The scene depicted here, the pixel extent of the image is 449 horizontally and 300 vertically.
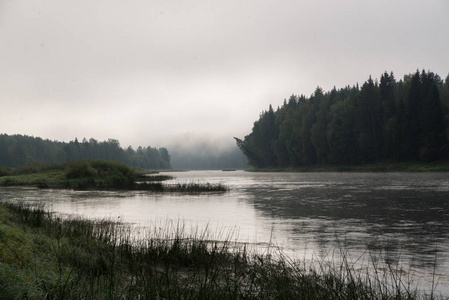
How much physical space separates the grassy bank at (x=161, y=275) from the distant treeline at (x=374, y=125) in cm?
6932

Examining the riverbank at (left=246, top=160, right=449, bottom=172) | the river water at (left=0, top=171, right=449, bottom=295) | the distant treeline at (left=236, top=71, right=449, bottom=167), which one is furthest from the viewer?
the distant treeline at (left=236, top=71, right=449, bottom=167)

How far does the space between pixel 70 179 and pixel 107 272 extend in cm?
4871

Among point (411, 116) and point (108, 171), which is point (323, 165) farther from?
point (108, 171)

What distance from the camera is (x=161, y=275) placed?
721 cm

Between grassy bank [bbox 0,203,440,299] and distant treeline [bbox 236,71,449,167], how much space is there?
69.3 m

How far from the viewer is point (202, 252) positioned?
9.48 metres

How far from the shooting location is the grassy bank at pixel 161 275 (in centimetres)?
580

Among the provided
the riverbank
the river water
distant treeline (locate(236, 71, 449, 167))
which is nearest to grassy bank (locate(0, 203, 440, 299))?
Answer: the river water

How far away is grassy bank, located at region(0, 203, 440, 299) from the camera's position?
5.80m

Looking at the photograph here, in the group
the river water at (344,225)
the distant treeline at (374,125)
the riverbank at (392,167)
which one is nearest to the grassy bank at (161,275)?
the river water at (344,225)

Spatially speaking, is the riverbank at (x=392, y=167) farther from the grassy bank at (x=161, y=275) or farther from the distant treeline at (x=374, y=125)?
the grassy bank at (x=161, y=275)

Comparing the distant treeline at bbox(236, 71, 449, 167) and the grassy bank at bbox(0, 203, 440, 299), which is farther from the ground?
the distant treeline at bbox(236, 71, 449, 167)

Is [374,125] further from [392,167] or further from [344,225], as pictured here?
[344,225]

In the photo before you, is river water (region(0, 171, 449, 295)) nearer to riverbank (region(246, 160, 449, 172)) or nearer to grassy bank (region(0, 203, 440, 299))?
grassy bank (region(0, 203, 440, 299))
